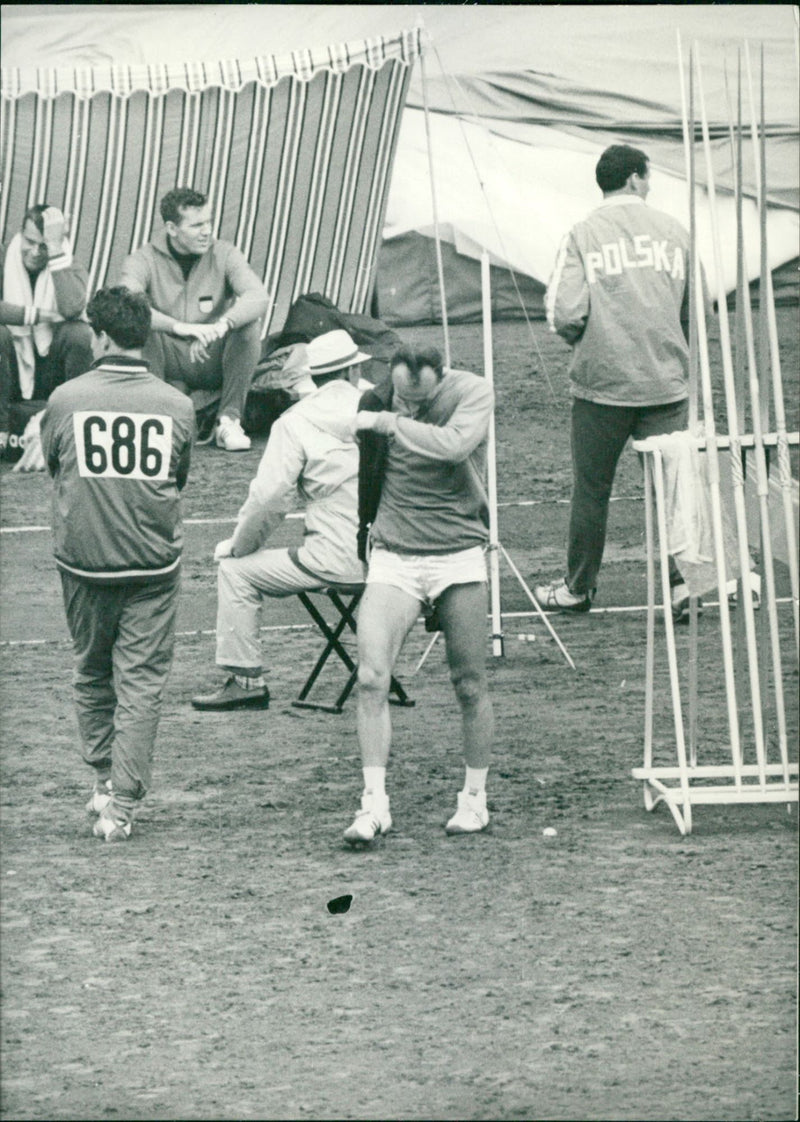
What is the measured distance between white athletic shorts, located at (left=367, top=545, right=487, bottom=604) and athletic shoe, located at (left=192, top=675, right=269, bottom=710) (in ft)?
5.00

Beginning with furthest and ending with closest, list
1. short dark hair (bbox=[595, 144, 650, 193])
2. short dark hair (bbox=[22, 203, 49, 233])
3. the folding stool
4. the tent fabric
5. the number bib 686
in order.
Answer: the tent fabric → short dark hair (bbox=[22, 203, 49, 233]) → short dark hair (bbox=[595, 144, 650, 193]) → the folding stool → the number bib 686

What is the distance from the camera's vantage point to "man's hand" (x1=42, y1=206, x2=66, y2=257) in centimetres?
1208

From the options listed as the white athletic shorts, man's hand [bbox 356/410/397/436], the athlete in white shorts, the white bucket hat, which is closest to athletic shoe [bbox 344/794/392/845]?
the athlete in white shorts

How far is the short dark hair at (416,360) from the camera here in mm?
6645

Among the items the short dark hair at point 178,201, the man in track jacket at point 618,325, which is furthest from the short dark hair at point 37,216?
the man in track jacket at point 618,325

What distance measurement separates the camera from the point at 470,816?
22.2ft

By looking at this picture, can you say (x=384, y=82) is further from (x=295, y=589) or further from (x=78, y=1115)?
(x=78, y=1115)

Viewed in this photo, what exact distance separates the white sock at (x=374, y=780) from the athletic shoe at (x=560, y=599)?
2821 mm

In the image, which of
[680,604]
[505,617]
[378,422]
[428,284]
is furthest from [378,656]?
[428,284]

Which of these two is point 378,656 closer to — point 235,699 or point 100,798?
point 100,798

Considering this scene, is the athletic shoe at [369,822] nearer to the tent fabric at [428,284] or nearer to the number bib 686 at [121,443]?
the number bib 686 at [121,443]

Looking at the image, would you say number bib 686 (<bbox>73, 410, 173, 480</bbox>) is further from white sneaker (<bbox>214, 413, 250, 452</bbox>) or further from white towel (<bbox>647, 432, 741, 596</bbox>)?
white sneaker (<bbox>214, 413, 250, 452</bbox>)

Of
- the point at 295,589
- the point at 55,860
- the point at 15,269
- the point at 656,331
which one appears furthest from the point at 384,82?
the point at 55,860

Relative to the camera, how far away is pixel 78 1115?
189 inches
